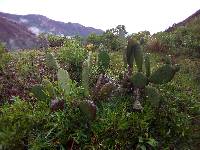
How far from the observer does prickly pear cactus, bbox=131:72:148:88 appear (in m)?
7.88

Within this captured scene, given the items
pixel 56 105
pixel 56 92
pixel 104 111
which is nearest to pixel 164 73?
pixel 104 111

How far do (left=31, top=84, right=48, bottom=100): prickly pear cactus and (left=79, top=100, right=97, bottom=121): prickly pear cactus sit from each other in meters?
0.83

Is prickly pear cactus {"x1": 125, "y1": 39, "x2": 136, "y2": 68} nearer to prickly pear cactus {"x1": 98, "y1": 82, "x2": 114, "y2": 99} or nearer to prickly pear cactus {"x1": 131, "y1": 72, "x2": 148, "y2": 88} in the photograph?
prickly pear cactus {"x1": 131, "y1": 72, "x2": 148, "y2": 88}

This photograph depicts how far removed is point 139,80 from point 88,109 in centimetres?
121

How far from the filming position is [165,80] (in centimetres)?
805

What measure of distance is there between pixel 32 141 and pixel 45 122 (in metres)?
0.39

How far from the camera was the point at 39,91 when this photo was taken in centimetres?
774

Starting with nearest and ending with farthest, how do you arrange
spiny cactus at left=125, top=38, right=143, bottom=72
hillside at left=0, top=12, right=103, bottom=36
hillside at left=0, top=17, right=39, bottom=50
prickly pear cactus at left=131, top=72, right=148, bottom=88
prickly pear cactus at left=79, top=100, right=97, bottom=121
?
prickly pear cactus at left=79, top=100, right=97, bottom=121 < prickly pear cactus at left=131, top=72, right=148, bottom=88 < spiny cactus at left=125, top=38, right=143, bottom=72 < hillside at left=0, top=17, right=39, bottom=50 < hillside at left=0, top=12, right=103, bottom=36

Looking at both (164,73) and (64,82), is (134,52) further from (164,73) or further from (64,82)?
(64,82)

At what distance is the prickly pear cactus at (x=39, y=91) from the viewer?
7.70 meters

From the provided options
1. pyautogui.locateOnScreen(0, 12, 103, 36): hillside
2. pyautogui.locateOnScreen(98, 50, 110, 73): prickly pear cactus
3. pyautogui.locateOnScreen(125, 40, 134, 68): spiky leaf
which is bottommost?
pyautogui.locateOnScreen(0, 12, 103, 36): hillside

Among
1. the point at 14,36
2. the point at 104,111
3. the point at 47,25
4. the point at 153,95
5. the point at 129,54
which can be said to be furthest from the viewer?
the point at 47,25

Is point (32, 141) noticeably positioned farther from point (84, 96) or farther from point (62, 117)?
point (84, 96)

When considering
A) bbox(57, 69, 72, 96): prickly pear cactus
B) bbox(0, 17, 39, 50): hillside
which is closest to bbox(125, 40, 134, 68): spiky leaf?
bbox(57, 69, 72, 96): prickly pear cactus
